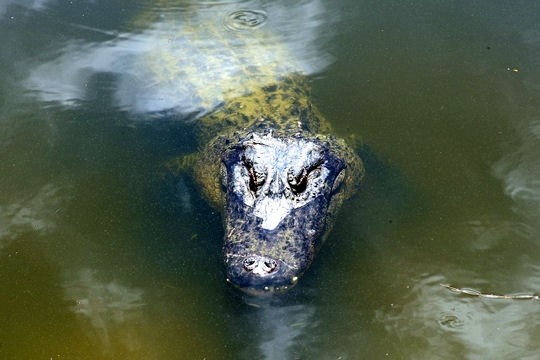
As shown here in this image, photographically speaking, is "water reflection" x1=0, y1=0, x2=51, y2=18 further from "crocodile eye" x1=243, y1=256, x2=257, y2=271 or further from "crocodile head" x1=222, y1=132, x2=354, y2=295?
"crocodile eye" x1=243, y1=256, x2=257, y2=271

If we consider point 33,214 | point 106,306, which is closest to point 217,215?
point 106,306

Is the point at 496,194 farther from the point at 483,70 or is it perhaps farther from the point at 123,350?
the point at 123,350

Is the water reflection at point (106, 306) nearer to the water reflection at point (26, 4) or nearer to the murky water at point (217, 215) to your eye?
the murky water at point (217, 215)

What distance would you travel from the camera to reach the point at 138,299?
3754 millimetres

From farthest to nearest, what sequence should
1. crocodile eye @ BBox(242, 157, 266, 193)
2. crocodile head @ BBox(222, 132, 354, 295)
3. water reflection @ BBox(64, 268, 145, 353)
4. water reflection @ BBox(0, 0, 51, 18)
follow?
1. water reflection @ BBox(0, 0, 51, 18)
2. crocodile eye @ BBox(242, 157, 266, 193)
3. crocodile head @ BBox(222, 132, 354, 295)
4. water reflection @ BBox(64, 268, 145, 353)

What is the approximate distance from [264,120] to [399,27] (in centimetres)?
185

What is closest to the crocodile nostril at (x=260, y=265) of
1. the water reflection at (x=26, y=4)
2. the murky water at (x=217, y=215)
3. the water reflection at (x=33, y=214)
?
the murky water at (x=217, y=215)

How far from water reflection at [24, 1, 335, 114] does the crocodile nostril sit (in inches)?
76.3

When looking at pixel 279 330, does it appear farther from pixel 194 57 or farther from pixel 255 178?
pixel 194 57

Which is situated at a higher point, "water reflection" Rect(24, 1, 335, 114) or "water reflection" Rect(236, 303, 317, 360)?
"water reflection" Rect(24, 1, 335, 114)

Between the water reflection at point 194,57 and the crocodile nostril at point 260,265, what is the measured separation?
1.94 metres

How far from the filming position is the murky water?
11.7 ft

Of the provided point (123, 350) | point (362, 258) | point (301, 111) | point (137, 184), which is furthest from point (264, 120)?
point (123, 350)

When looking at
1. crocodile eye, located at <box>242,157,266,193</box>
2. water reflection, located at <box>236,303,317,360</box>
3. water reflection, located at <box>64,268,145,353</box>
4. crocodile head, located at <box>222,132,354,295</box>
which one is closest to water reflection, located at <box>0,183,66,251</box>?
water reflection, located at <box>64,268,145,353</box>
